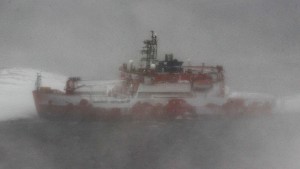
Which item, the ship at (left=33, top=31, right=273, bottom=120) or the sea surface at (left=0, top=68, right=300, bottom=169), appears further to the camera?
the ship at (left=33, top=31, right=273, bottom=120)

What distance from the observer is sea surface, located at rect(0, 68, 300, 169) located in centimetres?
3528

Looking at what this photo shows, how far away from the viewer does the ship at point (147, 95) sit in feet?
199

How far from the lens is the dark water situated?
3536 cm

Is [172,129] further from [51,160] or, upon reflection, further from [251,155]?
[51,160]

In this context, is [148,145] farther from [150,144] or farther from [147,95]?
[147,95]

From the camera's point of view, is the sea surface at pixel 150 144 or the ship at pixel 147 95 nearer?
the sea surface at pixel 150 144

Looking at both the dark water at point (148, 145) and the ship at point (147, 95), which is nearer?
the dark water at point (148, 145)

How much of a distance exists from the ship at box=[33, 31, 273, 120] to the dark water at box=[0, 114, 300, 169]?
2636 mm

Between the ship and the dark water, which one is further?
the ship

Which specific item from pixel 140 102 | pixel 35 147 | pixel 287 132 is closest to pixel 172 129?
pixel 140 102

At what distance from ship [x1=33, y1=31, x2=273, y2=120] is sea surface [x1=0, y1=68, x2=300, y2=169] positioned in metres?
2.00

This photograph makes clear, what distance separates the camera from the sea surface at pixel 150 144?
116 ft

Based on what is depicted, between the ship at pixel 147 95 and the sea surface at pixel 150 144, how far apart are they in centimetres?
200

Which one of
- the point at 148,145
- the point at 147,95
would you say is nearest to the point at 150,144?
the point at 148,145
